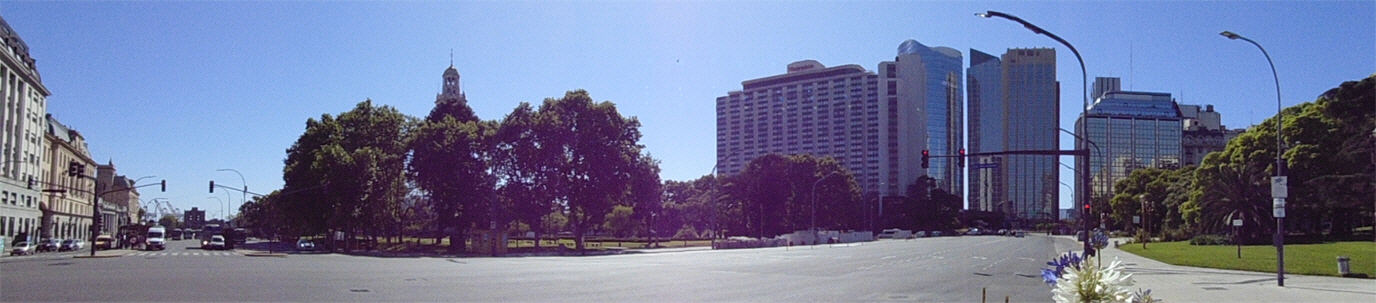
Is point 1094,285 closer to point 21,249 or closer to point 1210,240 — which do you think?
point 1210,240

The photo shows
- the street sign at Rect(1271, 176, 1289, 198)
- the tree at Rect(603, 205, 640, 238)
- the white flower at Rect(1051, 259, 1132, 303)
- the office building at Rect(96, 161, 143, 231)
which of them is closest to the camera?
the white flower at Rect(1051, 259, 1132, 303)

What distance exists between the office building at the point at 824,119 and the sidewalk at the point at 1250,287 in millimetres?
122687

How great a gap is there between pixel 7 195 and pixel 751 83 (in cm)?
11639

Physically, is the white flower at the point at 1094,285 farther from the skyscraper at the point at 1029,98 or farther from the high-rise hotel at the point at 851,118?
the high-rise hotel at the point at 851,118

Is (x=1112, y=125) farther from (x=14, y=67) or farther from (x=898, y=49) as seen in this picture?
(x=14, y=67)

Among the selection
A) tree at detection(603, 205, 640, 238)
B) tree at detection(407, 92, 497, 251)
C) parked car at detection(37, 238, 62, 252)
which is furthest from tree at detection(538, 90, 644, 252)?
parked car at detection(37, 238, 62, 252)

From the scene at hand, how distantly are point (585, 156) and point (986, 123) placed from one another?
366ft

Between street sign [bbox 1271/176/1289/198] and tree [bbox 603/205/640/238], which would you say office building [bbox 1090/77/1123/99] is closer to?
tree [bbox 603/205/640/238]

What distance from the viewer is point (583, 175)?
63.2m

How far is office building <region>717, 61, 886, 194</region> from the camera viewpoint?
151 meters

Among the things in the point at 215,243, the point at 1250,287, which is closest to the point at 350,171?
the point at 215,243

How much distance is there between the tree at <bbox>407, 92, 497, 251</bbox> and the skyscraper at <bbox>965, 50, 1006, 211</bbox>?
325 feet

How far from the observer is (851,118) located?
151 m

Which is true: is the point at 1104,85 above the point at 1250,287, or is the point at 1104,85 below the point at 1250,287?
above
